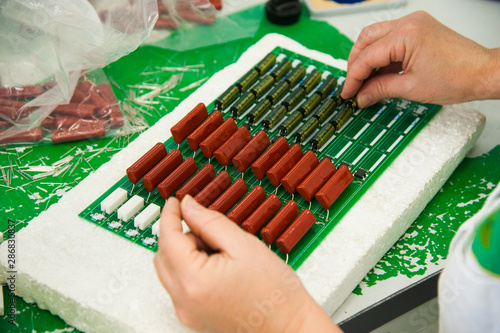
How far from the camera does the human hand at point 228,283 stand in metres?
1.29

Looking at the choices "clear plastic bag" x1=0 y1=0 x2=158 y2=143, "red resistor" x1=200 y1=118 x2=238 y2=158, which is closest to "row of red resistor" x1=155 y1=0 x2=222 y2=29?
"clear plastic bag" x1=0 y1=0 x2=158 y2=143

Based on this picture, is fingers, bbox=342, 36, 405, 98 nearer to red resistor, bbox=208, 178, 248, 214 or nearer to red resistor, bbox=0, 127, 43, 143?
red resistor, bbox=208, 178, 248, 214

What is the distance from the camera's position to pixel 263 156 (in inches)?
73.9

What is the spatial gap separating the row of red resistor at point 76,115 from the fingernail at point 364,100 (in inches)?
38.1

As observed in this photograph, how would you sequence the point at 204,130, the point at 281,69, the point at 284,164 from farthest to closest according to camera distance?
the point at 281,69 < the point at 204,130 < the point at 284,164

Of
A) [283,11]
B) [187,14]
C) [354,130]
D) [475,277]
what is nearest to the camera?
[475,277]

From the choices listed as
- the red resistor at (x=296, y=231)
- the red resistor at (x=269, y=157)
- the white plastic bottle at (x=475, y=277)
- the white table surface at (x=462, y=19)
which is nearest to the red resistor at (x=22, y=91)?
the red resistor at (x=269, y=157)

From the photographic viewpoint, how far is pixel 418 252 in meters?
1.85

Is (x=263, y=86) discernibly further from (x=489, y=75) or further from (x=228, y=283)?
(x=228, y=283)

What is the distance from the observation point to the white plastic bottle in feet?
4.06

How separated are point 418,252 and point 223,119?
85 centimetres

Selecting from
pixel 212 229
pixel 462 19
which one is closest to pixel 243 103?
pixel 212 229

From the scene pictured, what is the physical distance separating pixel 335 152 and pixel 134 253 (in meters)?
0.81

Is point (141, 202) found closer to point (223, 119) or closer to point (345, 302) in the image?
point (223, 119)
